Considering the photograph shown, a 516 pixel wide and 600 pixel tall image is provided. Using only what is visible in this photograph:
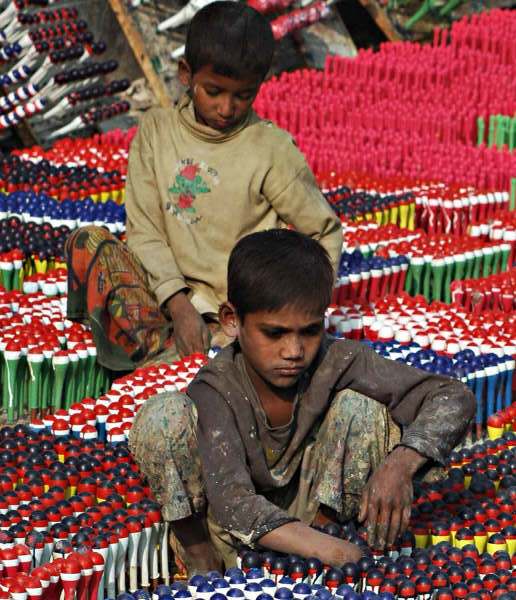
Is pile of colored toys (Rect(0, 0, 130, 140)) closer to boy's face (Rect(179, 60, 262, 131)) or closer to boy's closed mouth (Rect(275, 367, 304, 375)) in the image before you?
boy's face (Rect(179, 60, 262, 131))

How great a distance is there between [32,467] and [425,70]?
8.22 meters

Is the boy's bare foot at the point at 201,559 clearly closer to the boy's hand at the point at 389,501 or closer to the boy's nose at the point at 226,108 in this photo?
the boy's hand at the point at 389,501

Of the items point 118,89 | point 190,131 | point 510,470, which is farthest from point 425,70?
point 510,470

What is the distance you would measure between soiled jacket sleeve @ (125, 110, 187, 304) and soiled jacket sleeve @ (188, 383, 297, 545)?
2.14 m

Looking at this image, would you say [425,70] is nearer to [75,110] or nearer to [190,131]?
[75,110]

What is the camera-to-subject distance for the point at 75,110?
13.5 m

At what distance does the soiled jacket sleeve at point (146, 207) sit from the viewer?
673 cm

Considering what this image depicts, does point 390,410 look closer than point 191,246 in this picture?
Yes

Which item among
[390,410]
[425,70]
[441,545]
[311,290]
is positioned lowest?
[425,70]

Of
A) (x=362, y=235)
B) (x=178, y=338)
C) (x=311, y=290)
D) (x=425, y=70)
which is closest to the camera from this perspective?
(x=311, y=290)

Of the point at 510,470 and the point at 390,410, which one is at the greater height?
the point at 390,410

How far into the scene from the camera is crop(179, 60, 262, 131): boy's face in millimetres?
6254

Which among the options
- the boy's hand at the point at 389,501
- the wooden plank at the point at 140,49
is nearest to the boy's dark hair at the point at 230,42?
the boy's hand at the point at 389,501

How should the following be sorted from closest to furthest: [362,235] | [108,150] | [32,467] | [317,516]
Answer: [317,516], [32,467], [362,235], [108,150]
